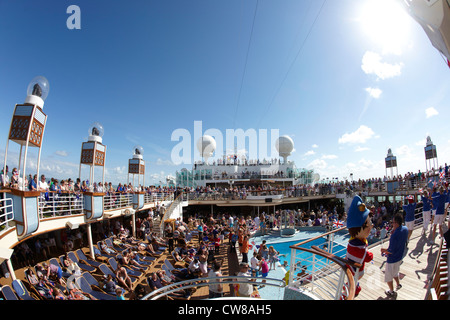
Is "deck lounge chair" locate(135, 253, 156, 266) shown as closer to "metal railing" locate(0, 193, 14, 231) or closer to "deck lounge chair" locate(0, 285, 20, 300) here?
"deck lounge chair" locate(0, 285, 20, 300)

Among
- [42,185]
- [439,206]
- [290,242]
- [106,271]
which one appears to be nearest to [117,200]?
[42,185]

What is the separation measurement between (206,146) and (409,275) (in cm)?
2986

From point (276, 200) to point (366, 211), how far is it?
1568 cm

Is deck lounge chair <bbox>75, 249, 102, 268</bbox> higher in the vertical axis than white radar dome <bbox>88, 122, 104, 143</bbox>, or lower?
lower

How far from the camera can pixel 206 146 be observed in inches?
1298

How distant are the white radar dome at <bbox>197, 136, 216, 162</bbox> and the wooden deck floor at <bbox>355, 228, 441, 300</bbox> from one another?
28.4m

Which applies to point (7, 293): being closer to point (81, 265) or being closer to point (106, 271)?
point (106, 271)

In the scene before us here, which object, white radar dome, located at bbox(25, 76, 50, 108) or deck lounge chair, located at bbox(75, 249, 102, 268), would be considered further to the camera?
deck lounge chair, located at bbox(75, 249, 102, 268)

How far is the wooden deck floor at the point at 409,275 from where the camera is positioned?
150 inches

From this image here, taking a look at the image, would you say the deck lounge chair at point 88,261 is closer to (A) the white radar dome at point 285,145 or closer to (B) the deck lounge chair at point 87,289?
(B) the deck lounge chair at point 87,289

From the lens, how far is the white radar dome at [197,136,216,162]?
1296 inches

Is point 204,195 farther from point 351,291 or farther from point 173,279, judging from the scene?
point 351,291

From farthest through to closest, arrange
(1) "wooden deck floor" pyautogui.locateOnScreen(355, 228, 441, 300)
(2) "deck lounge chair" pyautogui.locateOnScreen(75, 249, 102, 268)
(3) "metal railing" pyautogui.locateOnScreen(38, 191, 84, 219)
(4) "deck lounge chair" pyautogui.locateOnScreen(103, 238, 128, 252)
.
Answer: (4) "deck lounge chair" pyautogui.locateOnScreen(103, 238, 128, 252)
(2) "deck lounge chair" pyautogui.locateOnScreen(75, 249, 102, 268)
(3) "metal railing" pyautogui.locateOnScreen(38, 191, 84, 219)
(1) "wooden deck floor" pyautogui.locateOnScreen(355, 228, 441, 300)

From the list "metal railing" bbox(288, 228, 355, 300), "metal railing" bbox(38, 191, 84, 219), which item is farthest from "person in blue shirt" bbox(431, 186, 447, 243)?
"metal railing" bbox(38, 191, 84, 219)
